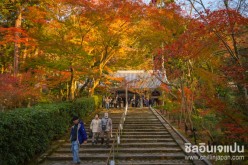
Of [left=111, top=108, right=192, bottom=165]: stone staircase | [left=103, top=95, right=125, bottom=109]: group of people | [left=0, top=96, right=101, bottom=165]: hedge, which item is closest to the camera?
[left=0, top=96, right=101, bottom=165]: hedge

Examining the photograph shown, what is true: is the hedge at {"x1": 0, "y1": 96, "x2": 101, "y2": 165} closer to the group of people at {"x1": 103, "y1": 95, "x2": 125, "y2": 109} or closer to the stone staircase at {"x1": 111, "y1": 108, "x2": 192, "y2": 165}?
the stone staircase at {"x1": 111, "y1": 108, "x2": 192, "y2": 165}

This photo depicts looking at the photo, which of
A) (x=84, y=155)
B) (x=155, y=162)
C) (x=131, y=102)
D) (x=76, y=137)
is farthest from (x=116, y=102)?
(x=76, y=137)

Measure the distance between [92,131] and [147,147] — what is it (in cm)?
280

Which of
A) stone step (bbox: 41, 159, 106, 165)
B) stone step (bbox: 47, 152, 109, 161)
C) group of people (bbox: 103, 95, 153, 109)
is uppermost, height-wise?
group of people (bbox: 103, 95, 153, 109)

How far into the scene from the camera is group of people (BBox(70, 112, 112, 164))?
1000 cm

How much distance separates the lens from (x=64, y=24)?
52.4ft

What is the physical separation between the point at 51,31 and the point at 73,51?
8.11ft

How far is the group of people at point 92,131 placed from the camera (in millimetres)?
10000

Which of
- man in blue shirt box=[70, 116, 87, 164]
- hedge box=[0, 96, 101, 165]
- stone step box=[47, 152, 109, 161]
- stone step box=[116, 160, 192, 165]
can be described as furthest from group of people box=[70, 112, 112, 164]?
stone step box=[116, 160, 192, 165]

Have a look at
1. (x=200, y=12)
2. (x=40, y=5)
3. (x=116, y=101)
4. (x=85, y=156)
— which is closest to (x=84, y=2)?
(x=40, y=5)

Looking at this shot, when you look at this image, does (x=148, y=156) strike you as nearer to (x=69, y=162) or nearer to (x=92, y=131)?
(x=69, y=162)

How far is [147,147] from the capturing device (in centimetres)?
1299

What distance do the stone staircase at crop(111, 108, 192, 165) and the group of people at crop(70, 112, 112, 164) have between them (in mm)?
1071

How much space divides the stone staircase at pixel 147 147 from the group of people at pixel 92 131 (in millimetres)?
1071
